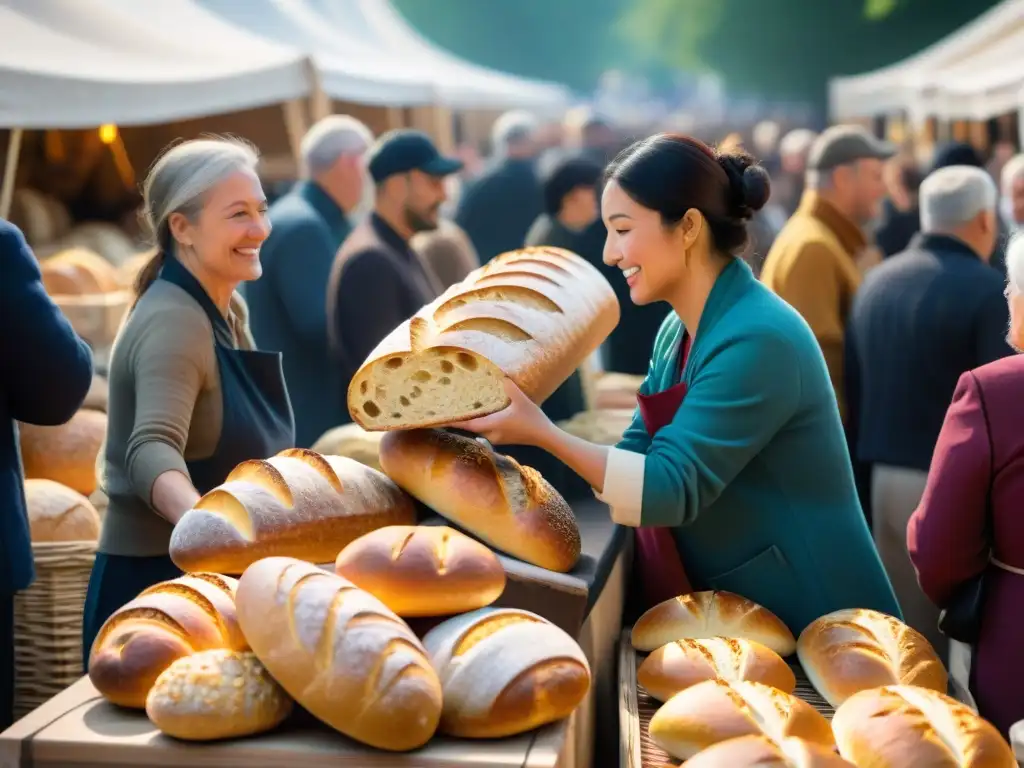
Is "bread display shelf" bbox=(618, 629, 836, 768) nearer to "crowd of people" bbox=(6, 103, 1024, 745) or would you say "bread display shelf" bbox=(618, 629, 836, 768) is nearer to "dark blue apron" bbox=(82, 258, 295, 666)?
"crowd of people" bbox=(6, 103, 1024, 745)

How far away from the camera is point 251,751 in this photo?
124 centimetres

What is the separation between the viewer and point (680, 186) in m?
1.69

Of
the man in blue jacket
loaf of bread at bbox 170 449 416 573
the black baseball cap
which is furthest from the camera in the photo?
the black baseball cap

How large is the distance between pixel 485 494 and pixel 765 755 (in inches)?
20.2

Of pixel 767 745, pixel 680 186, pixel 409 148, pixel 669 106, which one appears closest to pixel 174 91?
pixel 409 148

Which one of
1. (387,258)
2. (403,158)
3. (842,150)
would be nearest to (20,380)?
(387,258)

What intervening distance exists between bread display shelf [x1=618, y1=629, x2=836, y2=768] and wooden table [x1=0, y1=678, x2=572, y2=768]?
133 millimetres

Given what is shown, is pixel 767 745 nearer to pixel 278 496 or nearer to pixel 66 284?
pixel 278 496

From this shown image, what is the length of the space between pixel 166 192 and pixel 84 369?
1.10ft

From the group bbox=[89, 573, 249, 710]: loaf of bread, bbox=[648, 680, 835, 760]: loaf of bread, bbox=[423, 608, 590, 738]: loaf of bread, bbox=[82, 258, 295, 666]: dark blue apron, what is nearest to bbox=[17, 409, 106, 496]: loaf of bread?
bbox=[82, 258, 295, 666]: dark blue apron

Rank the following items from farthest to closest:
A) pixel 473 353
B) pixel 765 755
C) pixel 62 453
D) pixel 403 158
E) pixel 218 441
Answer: pixel 403 158
pixel 62 453
pixel 218 441
pixel 473 353
pixel 765 755

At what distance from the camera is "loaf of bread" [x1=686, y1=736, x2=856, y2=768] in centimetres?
118

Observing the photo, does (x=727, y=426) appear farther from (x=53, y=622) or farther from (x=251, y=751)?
(x=53, y=622)

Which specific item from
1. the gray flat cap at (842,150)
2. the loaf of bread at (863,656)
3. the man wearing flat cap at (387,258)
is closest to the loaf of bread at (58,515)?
the man wearing flat cap at (387,258)
